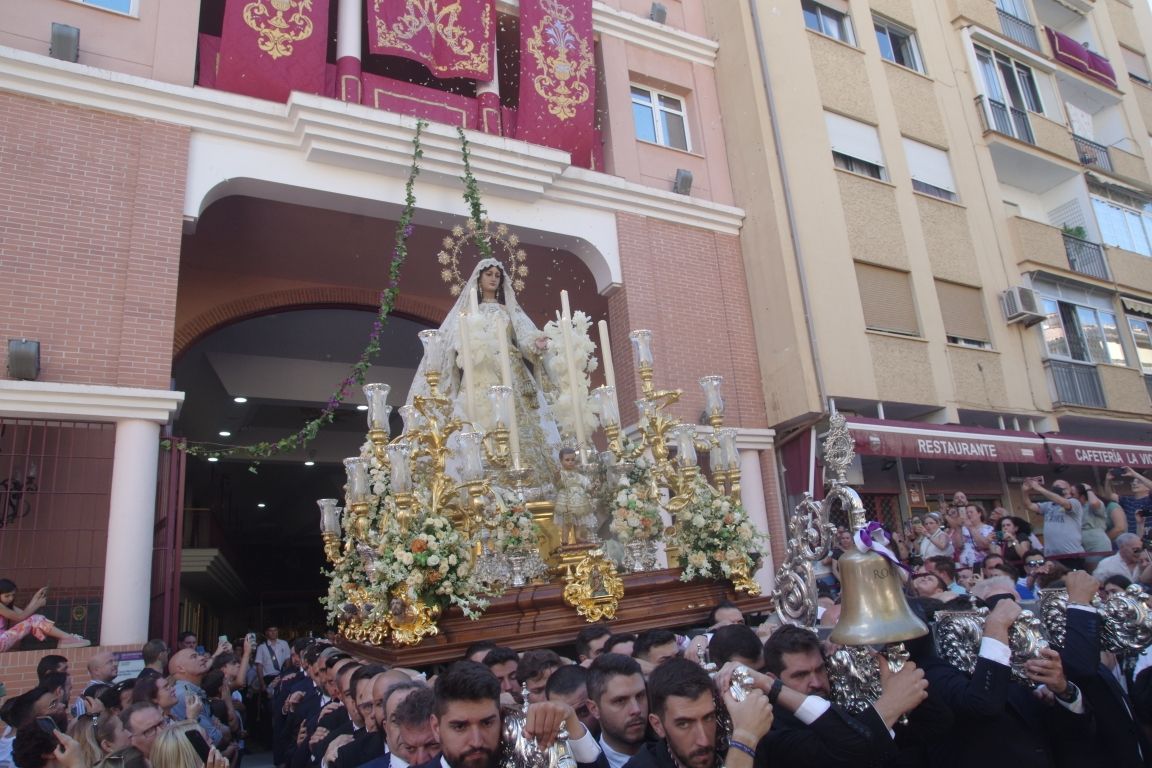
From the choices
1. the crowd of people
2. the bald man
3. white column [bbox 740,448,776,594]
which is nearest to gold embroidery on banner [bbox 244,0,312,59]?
the bald man

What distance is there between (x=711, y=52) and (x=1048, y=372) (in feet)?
23.9

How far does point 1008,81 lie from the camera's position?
16.7 m

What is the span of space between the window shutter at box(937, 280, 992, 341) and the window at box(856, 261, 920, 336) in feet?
2.54

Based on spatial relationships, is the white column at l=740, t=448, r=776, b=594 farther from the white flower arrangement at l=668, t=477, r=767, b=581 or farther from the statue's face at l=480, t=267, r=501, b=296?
the statue's face at l=480, t=267, r=501, b=296

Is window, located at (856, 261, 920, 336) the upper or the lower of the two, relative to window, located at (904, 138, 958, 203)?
lower

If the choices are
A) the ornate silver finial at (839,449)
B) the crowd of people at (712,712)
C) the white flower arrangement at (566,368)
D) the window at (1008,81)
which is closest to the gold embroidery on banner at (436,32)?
the white flower arrangement at (566,368)

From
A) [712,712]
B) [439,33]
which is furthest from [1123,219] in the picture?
[712,712]

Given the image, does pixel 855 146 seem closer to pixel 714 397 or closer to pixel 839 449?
pixel 714 397

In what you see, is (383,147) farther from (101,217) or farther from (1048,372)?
(1048,372)

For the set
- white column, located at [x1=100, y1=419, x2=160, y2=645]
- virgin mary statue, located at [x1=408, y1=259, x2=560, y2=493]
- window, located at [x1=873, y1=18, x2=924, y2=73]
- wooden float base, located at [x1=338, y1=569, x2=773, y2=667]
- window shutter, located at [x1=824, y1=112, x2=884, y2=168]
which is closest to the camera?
wooden float base, located at [x1=338, y1=569, x2=773, y2=667]

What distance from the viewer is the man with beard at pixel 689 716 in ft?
7.98

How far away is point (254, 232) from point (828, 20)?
9439mm

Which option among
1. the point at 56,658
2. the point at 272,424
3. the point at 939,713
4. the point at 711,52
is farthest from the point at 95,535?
the point at 711,52

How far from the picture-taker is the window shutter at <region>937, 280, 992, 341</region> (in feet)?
43.3
